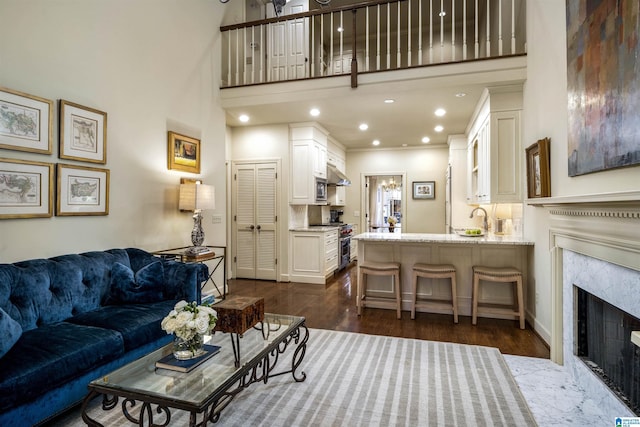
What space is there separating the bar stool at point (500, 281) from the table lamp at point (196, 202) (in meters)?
3.15

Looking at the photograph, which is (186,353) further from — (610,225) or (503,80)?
(503,80)

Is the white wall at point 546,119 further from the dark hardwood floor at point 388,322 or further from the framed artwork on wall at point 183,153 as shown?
the framed artwork on wall at point 183,153

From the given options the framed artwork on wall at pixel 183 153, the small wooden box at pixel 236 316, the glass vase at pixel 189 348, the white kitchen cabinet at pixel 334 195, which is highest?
the framed artwork on wall at pixel 183 153

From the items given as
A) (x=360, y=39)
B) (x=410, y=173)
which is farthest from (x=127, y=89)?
(x=410, y=173)

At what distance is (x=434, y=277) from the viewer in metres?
3.83

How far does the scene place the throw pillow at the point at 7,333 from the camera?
178cm

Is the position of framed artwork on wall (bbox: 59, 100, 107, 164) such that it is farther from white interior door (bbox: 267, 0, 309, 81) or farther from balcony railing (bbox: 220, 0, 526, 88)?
white interior door (bbox: 267, 0, 309, 81)

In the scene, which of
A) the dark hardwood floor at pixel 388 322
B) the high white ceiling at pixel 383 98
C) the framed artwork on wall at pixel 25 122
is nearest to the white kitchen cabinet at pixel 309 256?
the dark hardwood floor at pixel 388 322

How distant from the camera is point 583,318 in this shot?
2420 millimetres

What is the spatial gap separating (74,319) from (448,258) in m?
3.75

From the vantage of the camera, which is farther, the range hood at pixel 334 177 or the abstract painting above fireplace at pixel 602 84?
the range hood at pixel 334 177

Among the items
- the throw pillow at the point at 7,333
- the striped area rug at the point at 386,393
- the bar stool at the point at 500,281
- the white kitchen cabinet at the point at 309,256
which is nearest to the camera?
the throw pillow at the point at 7,333

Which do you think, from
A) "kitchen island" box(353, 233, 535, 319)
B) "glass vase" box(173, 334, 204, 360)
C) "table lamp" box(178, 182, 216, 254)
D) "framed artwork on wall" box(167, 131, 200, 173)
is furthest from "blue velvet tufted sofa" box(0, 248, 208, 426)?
"kitchen island" box(353, 233, 535, 319)


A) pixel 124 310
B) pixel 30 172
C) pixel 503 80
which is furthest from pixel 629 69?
pixel 30 172
